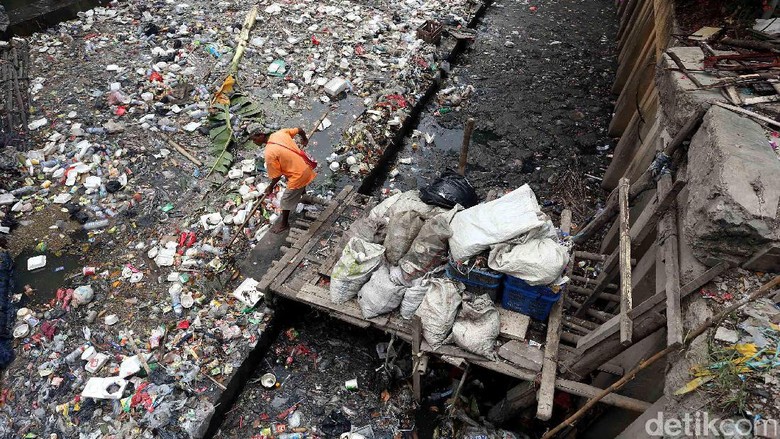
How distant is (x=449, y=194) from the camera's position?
13.4ft

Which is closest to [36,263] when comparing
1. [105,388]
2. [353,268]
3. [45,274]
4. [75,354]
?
[45,274]

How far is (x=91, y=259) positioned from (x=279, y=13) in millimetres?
6582

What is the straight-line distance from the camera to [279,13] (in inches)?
368

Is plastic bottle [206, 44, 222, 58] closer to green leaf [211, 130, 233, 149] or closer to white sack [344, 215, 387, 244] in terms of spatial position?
green leaf [211, 130, 233, 149]

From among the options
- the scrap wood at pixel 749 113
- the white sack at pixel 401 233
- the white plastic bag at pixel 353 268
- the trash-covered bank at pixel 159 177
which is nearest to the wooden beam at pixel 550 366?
the white sack at pixel 401 233

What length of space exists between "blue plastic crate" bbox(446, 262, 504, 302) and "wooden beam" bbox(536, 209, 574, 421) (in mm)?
473

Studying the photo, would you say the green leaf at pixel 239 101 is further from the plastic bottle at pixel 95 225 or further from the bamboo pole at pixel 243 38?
the plastic bottle at pixel 95 225

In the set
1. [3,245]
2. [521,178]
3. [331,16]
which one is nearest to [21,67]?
[3,245]

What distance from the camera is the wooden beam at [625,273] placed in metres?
2.73

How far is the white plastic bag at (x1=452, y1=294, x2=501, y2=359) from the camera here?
3357mm

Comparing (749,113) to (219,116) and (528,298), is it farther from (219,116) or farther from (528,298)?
(219,116)

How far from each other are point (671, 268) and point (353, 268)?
232cm

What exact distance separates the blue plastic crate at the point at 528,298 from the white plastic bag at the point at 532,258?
15cm

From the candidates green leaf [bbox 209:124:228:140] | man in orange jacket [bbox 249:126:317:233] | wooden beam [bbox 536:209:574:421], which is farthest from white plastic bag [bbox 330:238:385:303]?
green leaf [bbox 209:124:228:140]
